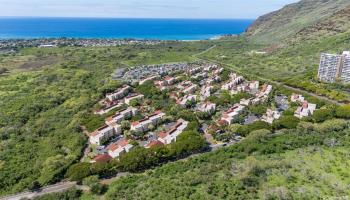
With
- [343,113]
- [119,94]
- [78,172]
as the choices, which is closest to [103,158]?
[78,172]

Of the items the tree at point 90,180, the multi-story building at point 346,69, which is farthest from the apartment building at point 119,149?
the multi-story building at point 346,69

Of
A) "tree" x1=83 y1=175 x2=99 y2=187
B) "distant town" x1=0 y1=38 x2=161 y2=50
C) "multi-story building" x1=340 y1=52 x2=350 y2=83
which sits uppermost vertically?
"multi-story building" x1=340 y1=52 x2=350 y2=83

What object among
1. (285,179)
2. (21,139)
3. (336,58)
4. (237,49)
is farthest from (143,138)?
(237,49)

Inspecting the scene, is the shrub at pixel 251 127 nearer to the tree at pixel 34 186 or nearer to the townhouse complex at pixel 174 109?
the townhouse complex at pixel 174 109

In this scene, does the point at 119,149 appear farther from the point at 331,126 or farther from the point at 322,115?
the point at 322,115

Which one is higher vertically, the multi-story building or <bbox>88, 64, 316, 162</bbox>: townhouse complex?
the multi-story building

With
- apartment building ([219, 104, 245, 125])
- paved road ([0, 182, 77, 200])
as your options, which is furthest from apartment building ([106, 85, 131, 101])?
paved road ([0, 182, 77, 200])

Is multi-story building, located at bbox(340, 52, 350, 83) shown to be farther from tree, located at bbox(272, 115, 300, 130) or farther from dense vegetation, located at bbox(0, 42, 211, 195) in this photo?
dense vegetation, located at bbox(0, 42, 211, 195)

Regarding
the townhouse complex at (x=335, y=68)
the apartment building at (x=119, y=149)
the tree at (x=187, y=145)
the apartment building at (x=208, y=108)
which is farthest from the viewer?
the townhouse complex at (x=335, y=68)

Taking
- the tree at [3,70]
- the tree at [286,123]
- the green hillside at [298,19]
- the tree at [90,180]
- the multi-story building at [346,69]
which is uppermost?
the green hillside at [298,19]
